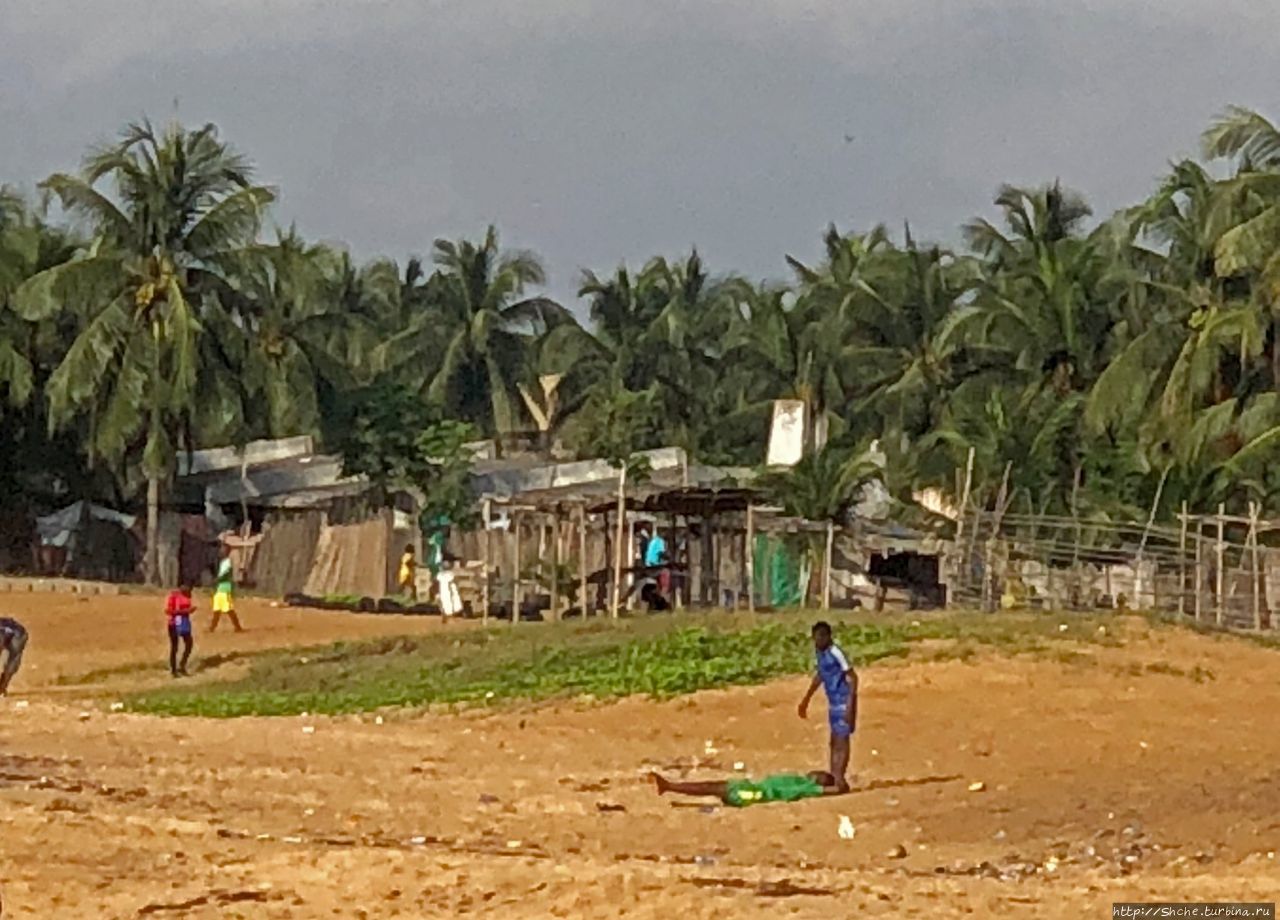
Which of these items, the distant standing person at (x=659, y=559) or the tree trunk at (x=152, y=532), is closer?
the distant standing person at (x=659, y=559)

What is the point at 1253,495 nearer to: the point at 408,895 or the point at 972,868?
the point at 972,868

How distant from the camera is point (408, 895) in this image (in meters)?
10.9

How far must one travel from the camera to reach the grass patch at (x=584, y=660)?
24406 mm

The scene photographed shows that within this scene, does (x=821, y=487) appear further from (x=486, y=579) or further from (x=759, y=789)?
(x=759, y=789)

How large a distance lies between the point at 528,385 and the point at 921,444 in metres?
17.6

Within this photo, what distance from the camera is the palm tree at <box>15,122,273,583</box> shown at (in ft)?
145

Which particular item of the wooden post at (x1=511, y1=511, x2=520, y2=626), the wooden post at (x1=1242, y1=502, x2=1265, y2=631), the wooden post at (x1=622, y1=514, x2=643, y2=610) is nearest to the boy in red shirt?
the wooden post at (x1=511, y1=511, x2=520, y2=626)

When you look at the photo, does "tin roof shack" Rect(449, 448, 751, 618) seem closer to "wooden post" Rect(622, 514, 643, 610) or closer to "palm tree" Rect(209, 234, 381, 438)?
"wooden post" Rect(622, 514, 643, 610)

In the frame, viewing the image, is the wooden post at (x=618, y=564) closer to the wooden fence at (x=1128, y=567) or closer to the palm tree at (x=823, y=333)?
the wooden fence at (x=1128, y=567)

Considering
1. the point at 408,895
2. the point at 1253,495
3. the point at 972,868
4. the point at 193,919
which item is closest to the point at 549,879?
the point at 408,895

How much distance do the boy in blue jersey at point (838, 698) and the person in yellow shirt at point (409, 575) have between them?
83.9ft

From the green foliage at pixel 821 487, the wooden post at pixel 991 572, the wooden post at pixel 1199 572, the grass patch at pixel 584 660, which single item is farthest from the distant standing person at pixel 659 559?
the wooden post at pixel 1199 572

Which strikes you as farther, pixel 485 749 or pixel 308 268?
pixel 308 268

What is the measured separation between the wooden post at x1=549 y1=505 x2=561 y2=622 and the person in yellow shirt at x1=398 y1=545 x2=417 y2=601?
26.7ft
